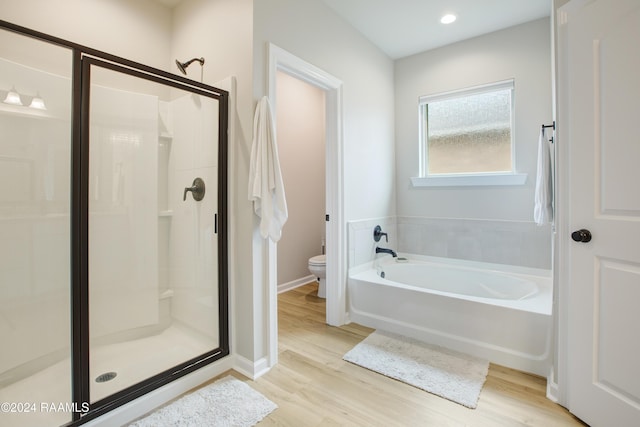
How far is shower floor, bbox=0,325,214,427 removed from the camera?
1434 mm

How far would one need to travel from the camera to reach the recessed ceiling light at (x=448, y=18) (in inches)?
103

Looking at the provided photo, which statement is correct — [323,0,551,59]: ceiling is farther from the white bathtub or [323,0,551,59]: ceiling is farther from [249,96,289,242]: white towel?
the white bathtub

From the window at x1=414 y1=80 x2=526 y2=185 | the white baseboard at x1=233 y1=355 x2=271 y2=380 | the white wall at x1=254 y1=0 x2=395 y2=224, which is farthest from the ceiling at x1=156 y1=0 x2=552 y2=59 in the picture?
the white baseboard at x1=233 y1=355 x2=271 y2=380

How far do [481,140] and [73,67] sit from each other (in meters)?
3.25

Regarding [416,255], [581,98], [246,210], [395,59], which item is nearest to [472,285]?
[416,255]

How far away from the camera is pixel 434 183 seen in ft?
10.6

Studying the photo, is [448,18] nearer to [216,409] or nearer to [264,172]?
[264,172]

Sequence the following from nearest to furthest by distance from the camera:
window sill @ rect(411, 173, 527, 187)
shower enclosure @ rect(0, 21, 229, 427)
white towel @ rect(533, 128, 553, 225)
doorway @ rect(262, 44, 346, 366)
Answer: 1. shower enclosure @ rect(0, 21, 229, 427)
2. white towel @ rect(533, 128, 553, 225)
3. doorway @ rect(262, 44, 346, 366)
4. window sill @ rect(411, 173, 527, 187)

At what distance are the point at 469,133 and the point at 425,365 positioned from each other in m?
2.31

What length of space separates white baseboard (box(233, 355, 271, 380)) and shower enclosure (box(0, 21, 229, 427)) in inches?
5.1

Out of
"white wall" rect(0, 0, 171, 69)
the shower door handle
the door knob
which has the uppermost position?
"white wall" rect(0, 0, 171, 69)

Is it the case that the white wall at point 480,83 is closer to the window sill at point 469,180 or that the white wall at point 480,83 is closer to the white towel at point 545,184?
the window sill at point 469,180

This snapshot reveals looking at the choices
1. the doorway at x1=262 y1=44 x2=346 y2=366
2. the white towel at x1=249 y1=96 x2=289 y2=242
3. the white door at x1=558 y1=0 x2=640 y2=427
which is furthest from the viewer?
the doorway at x1=262 y1=44 x2=346 y2=366

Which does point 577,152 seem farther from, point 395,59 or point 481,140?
point 395,59
